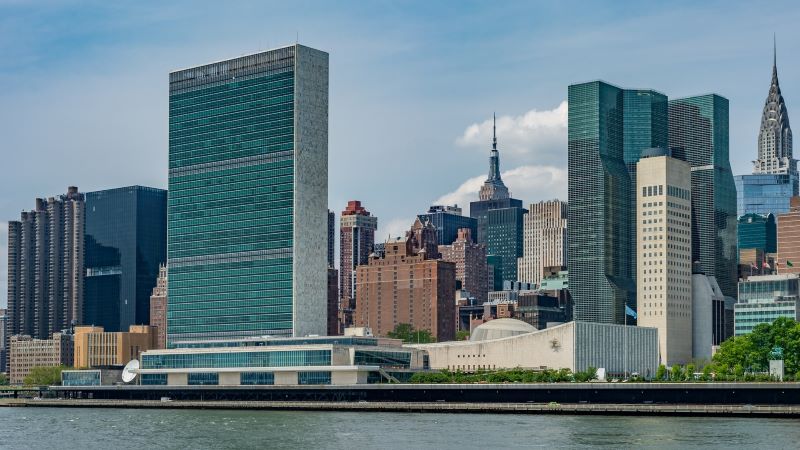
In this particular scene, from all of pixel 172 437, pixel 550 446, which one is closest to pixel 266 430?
pixel 172 437

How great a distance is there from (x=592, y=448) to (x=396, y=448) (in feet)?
73.8

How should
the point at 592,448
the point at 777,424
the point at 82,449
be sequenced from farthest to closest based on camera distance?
the point at 777,424, the point at 82,449, the point at 592,448

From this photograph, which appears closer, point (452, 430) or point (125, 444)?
point (125, 444)

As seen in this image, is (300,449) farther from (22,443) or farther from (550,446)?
(22,443)

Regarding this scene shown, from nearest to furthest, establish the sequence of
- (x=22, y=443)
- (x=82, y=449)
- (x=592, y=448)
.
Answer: (x=592, y=448) < (x=82, y=449) < (x=22, y=443)

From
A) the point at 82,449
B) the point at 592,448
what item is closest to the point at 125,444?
the point at 82,449

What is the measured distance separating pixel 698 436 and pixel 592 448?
20904 mm

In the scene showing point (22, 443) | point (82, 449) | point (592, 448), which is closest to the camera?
point (592, 448)

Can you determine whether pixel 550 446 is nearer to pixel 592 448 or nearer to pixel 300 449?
pixel 592 448

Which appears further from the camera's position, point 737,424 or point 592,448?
point 737,424

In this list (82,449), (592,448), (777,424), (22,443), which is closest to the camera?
(592,448)

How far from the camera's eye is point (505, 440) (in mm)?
171500

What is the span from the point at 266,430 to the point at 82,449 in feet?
115

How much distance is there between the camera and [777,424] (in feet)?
639
